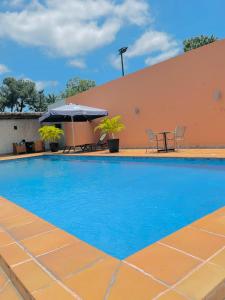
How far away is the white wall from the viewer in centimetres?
1669

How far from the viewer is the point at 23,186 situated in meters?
6.14

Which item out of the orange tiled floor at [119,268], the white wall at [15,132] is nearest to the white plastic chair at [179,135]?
the orange tiled floor at [119,268]

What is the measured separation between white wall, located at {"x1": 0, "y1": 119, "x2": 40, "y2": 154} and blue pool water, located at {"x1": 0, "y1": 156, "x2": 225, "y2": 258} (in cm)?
1043

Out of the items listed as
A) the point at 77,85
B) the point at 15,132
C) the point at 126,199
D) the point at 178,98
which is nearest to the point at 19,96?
the point at 77,85

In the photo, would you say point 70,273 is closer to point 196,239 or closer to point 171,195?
point 196,239

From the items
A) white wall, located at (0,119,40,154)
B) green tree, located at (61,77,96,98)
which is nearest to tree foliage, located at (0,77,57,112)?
green tree, located at (61,77,96,98)

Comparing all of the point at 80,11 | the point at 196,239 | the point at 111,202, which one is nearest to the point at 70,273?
the point at 196,239

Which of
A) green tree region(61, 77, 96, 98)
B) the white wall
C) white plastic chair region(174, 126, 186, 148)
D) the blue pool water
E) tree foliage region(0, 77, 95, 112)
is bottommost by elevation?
the blue pool water

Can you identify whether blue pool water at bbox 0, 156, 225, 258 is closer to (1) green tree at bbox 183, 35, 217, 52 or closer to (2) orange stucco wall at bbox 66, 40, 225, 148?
(2) orange stucco wall at bbox 66, 40, 225, 148

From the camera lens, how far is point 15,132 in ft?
56.4

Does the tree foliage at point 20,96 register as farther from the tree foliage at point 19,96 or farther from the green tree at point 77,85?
the green tree at point 77,85

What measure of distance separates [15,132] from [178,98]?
11.7 m

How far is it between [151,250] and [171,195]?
2.44 meters

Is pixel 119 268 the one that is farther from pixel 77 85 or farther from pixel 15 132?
pixel 77 85
